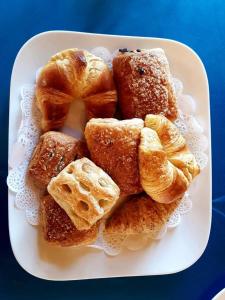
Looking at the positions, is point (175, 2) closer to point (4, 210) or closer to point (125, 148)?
point (125, 148)

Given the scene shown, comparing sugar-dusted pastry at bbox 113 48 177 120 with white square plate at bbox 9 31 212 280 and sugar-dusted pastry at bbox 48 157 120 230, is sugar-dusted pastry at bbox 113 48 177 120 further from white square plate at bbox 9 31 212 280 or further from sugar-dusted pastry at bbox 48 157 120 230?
sugar-dusted pastry at bbox 48 157 120 230

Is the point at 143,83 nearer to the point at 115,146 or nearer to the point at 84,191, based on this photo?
the point at 115,146

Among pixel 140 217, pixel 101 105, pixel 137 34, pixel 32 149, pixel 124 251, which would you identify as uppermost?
pixel 137 34

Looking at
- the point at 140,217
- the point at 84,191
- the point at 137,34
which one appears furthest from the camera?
the point at 137,34

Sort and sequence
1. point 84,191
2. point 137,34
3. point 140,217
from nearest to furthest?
point 84,191, point 140,217, point 137,34

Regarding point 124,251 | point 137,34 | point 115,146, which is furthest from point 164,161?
point 137,34

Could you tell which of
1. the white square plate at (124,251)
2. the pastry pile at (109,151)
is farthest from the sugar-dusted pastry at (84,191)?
the white square plate at (124,251)

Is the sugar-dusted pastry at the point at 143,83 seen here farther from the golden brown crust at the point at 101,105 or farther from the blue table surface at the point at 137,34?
the blue table surface at the point at 137,34

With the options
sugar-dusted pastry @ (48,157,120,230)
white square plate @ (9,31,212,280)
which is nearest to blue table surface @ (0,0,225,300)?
white square plate @ (9,31,212,280)
